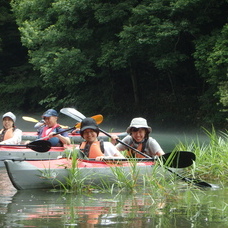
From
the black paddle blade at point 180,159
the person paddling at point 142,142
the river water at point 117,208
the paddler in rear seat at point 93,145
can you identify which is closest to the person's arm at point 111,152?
the paddler in rear seat at point 93,145

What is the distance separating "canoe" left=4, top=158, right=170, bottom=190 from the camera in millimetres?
7570

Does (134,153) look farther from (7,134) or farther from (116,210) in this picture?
(7,134)

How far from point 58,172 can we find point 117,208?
1343 millimetres

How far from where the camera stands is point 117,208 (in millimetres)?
6441

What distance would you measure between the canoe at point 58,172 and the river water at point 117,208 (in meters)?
0.12

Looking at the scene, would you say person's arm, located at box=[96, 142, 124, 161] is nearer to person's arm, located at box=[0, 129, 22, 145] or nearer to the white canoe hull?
the white canoe hull

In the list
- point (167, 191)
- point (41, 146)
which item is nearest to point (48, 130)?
point (41, 146)

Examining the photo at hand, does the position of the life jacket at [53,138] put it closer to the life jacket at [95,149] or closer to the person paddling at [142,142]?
the person paddling at [142,142]

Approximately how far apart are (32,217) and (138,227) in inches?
42.7

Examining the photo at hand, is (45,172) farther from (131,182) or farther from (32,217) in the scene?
(32,217)

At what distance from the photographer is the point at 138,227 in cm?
534

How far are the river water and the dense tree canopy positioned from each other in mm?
11795

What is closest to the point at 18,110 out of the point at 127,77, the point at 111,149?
the point at 127,77

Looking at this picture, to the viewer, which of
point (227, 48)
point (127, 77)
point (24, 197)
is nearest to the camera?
point (24, 197)
